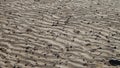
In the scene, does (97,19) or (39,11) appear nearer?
(97,19)

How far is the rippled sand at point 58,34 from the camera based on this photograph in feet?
17.7

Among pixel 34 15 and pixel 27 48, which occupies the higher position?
pixel 34 15

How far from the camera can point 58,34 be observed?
667 centimetres

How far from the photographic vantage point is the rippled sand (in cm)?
541

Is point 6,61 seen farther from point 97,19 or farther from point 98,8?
point 98,8

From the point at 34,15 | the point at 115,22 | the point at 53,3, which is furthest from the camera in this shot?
the point at 53,3

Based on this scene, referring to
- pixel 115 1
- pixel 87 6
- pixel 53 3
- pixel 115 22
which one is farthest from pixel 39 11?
pixel 115 1

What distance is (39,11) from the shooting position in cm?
861

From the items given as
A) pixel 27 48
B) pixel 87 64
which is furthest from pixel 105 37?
pixel 27 48

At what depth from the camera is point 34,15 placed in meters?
8.19

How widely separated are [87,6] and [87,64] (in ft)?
14.4

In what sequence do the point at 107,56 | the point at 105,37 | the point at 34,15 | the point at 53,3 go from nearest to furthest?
the point at 107,56 → the point at 105,37 → the point at 34,15 → the point at 53,3

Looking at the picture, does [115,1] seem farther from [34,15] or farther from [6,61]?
[6,61]

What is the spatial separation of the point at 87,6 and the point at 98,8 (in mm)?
437
